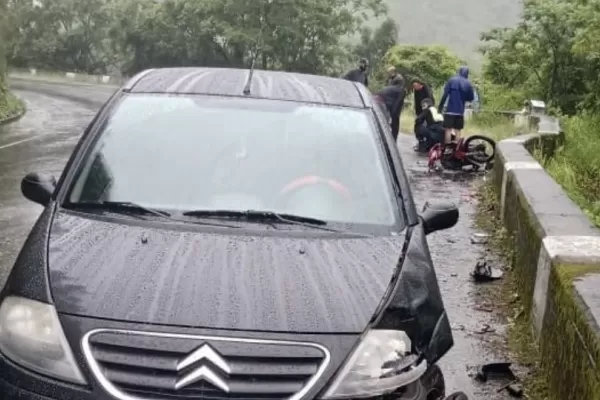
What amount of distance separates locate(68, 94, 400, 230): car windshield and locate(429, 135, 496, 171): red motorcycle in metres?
10.7

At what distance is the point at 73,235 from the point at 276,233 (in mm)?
872

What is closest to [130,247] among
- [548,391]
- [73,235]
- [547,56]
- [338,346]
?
[73,235]

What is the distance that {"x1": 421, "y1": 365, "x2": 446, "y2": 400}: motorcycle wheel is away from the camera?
3.42m

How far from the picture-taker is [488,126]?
75.2 feet

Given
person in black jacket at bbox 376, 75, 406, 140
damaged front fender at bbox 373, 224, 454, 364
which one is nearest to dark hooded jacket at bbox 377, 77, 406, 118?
person in black jacket at bbox 376, 75, 406, 140

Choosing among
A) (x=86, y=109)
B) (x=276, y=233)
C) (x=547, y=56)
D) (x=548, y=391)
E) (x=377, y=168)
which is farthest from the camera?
(x=86, y=109)

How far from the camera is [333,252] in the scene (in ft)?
12.2

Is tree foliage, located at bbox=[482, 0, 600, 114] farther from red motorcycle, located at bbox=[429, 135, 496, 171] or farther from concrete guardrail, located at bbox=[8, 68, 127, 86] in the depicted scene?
concrete guardrail, located at bbox=[8, 68, 127, 86]

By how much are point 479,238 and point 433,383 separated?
243 inches

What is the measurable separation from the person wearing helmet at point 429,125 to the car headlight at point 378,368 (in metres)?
13.7

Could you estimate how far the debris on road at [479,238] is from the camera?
940 cm

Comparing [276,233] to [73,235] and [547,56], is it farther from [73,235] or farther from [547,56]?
[547,56]

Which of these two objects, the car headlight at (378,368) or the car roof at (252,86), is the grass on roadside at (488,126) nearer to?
the car roof at (252,86)

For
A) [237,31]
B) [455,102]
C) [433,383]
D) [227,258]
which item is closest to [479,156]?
[455,102]
